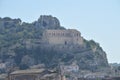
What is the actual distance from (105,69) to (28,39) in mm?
19223

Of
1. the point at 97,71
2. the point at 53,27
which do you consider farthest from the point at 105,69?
the point at 53,27

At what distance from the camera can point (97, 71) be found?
388 feet

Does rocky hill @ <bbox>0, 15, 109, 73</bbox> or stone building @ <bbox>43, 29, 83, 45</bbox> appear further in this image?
stone building @ <bbox>43, 29, 83, 45</bbox>

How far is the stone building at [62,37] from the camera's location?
12744 cm

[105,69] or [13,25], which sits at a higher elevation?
[13,25]

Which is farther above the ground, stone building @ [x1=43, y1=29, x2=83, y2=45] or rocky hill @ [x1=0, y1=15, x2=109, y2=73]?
stone building @ [x1=43, y1=29, x2=83, y2=45]

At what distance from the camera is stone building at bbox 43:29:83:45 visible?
127 m

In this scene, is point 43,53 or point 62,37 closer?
point 43,53

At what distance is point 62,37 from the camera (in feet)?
425

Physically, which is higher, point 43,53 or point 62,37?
point 62,37

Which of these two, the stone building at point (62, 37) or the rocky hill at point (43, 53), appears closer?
the rocky hill at point (43, 53)

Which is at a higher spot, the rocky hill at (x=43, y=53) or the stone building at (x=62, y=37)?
the stone building at (x=62, y=37)

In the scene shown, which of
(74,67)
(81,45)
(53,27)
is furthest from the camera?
(53,27)

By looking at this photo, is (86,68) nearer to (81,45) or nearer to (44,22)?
(81,45)
